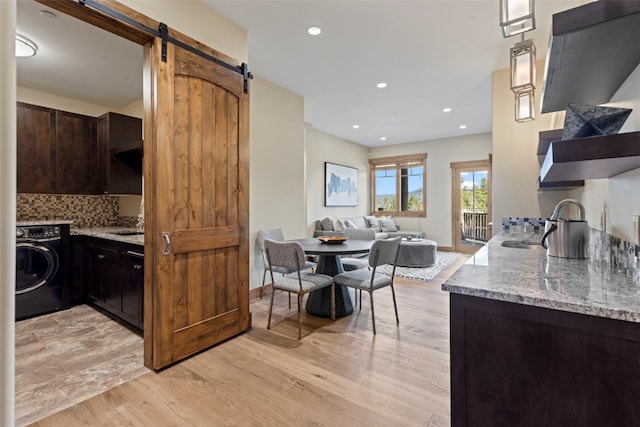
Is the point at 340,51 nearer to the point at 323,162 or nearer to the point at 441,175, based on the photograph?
the point at 323,162

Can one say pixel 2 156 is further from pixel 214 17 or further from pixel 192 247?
pixel 214 17

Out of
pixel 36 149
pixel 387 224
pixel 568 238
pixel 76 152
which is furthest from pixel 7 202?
pixel 387 224

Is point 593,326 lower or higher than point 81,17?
lower

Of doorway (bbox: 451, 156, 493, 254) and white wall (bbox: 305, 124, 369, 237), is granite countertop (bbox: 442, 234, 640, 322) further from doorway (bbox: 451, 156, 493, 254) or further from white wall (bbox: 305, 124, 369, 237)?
doorway (bbox: 451, 156, 493, 254)

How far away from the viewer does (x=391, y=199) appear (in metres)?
8.66

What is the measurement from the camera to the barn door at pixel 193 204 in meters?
2.17

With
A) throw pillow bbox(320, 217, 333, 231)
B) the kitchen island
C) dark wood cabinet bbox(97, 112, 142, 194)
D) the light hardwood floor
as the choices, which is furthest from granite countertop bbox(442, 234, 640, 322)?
throw pillow bbox(320, 217, 333, 231)

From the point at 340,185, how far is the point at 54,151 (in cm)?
530

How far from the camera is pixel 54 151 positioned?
377cm

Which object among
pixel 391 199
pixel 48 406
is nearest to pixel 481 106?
pixel 391 199

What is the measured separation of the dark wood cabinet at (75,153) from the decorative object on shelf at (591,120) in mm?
4952

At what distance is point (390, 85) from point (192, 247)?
3.46 meters

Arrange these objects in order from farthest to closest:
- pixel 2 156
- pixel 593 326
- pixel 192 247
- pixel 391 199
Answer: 1. pixel 391 199
2. pixel 192 247
3. pixel 593 326
4. pixel 2 156

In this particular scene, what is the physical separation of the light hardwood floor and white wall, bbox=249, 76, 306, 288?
1559mm
